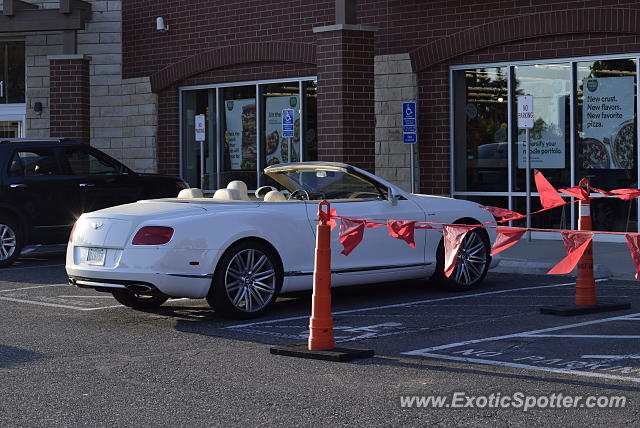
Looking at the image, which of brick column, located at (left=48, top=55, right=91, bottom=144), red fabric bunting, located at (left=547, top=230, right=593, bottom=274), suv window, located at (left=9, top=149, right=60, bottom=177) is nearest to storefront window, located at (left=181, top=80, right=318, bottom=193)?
brick column, located at (left=48, top=55, right=91, bottom=144)

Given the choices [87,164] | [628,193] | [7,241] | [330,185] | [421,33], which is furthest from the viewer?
[421,33]

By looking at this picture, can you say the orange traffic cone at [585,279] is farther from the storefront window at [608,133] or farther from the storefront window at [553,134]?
the storefront window at [608,133]

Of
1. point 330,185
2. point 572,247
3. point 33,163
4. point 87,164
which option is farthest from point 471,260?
point 33,163

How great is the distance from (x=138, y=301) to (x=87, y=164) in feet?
19.9

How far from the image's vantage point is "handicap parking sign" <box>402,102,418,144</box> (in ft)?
61.7

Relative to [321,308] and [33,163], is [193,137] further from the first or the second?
[321,308]

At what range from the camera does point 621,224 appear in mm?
17500

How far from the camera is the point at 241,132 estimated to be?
23.1m

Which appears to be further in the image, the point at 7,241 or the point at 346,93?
the point at 346,93

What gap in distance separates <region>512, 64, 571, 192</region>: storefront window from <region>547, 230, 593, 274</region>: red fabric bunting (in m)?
10.3

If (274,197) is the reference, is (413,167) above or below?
above

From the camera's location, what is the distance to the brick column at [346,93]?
18906mm

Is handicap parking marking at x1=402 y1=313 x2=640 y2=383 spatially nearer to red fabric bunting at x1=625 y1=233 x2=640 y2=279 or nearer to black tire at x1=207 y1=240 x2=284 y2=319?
red fabric bunting at x1=625 y1=233 x2=640 y2=279

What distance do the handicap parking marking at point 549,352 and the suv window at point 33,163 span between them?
29.8 feet
